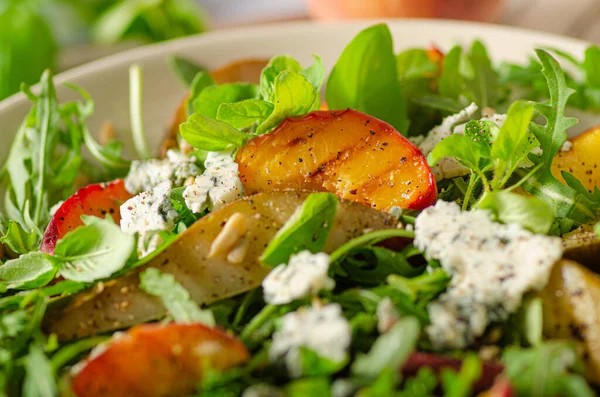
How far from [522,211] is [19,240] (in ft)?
4.55

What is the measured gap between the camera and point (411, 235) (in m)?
1.61

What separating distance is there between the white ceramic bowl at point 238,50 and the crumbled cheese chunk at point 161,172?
2.08ft

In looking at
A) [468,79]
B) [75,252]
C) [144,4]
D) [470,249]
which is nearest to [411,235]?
[470,249]

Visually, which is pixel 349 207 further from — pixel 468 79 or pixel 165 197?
pixel 468 79

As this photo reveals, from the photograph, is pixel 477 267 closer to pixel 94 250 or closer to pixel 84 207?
pixel 94 250

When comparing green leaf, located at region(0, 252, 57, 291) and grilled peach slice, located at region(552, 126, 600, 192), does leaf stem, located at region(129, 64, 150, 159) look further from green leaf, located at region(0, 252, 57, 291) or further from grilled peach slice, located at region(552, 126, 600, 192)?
grilled peach slice, located at region(552, 126, 600, 192)

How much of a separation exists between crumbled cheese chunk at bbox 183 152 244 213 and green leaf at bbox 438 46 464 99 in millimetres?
925

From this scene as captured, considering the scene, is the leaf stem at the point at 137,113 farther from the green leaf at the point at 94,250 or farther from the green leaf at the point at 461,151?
the green leaf at the point at 461,151

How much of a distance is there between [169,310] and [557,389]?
2.64ft

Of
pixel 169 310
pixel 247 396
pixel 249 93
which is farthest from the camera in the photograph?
pixel 249 93

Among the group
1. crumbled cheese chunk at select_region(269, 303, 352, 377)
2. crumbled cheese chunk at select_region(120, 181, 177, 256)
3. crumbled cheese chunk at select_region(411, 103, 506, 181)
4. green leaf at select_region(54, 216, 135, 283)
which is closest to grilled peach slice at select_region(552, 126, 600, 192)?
crumbled cheese chunk at select_region(411, 103, 506, 181)

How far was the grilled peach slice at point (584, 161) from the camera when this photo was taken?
2018 millimetres

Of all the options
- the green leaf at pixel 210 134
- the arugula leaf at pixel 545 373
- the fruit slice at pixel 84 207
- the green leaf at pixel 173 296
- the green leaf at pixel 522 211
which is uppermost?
the green leaf at pixel 210 134

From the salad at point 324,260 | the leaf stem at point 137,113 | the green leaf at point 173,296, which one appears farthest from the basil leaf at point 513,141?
the leaf stem at point 137,113
